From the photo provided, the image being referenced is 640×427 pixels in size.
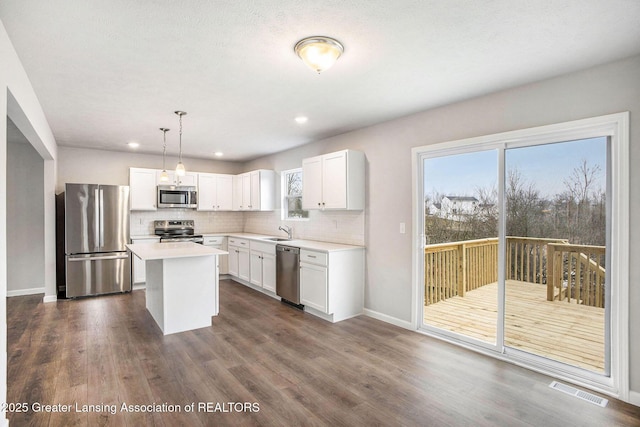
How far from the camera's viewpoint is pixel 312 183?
16.1 feet

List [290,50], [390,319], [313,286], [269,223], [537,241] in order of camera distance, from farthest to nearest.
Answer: [269,223] < [313,286] < [390,319] < [537,241] < [290,50]

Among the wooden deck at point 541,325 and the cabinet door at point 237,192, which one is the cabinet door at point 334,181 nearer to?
the wooden deck at point 541,325

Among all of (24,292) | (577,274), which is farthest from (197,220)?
(577,274)

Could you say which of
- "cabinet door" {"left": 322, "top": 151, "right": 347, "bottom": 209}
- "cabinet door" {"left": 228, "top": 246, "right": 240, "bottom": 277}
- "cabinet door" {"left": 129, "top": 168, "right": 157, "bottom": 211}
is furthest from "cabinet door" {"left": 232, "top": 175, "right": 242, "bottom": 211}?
"cabinet door" {"left": 322, "top": 151, "right": 347, "bottom": 209}

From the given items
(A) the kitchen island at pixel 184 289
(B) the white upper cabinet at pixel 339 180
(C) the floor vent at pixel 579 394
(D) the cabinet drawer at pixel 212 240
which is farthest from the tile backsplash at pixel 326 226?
(C) the floor vent at pixel 579 394

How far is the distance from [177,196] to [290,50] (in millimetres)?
4772

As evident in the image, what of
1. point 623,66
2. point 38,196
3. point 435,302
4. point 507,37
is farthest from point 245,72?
point 38,196

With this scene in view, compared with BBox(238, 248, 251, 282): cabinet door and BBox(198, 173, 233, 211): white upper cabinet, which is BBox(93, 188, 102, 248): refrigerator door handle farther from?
BBox(238, 248, 251, 282): cabinet door

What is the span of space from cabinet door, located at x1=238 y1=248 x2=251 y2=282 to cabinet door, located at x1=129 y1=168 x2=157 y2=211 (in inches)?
70.9

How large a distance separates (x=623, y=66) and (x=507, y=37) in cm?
105

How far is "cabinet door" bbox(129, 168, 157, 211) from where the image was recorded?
6035mm

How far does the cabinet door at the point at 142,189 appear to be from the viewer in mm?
6035

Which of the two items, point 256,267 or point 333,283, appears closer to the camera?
point 333,283

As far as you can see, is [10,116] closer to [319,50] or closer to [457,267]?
[319,50]
